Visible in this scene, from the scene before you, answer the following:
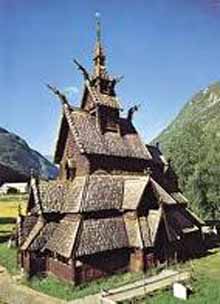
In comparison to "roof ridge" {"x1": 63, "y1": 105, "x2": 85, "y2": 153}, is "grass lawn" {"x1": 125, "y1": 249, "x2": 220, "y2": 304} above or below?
below

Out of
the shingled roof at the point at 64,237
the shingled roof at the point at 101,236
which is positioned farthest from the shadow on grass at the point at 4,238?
the shingled roof at the point at 101,236

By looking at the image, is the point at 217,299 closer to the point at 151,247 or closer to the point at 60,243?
the point at 151,247

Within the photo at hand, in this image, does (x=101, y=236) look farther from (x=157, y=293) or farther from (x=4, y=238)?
(x=4, y=238)

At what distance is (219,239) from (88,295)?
24.8m

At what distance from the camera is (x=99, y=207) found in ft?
113

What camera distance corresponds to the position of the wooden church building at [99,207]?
32.8 metres

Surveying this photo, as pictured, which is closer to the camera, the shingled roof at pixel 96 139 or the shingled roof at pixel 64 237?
the shingled roof at pixel 64 237

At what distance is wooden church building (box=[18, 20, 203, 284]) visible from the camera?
3278cm

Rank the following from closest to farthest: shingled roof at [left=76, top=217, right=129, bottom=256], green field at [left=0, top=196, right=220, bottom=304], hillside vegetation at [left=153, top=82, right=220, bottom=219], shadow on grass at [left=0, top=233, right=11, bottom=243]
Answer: green field at [left=0, top=196, right=220, bottom=304], shingled roof at [left=76, top=217, right=129, bottom=256], shadow on grass at [left=0, top=233, right=11, bottom=243], hillside vegetation at [left=153, top=82, right=220, bottom=219]

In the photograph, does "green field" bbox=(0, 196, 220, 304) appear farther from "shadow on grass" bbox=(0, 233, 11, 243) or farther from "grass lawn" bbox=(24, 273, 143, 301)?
"shadow on grass" bbox=(0, 233, 11, 243)

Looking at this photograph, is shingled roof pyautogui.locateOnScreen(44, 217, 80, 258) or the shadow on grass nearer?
shingled roof pyautogui.locateOnScreen(44, 217, 80, 258)

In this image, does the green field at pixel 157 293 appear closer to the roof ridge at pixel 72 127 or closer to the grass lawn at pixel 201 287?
the grass lawn at pixel 201 287

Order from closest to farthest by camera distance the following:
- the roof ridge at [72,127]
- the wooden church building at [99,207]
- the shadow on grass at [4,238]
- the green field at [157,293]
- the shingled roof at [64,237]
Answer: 1. the green field at [157,293]
2. the shingled roof at [64,237]
3. the wooden church building at [99,207]
4. the roof ridge at [72,127]
5. the shadow on grass at [4,238]

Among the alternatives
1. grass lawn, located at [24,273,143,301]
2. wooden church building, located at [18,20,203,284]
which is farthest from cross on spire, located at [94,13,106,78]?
grass lawn, located at [24,273,143,301]
